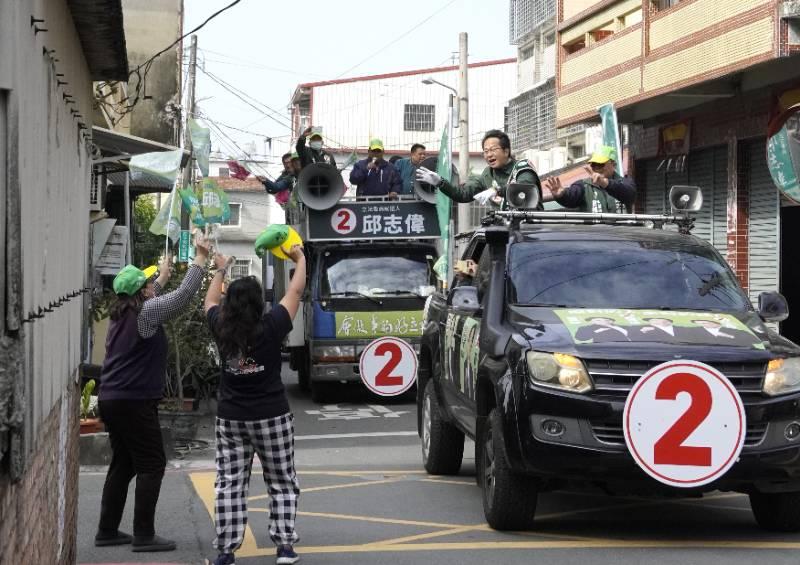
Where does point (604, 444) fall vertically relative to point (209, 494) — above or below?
above

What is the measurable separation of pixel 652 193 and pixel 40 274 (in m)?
20.2

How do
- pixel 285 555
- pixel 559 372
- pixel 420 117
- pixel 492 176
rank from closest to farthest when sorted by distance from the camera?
pixel 285 555
pixel 559 372
pixel 492 176
pixel 420 117

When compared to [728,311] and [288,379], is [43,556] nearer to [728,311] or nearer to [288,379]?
[728,311]

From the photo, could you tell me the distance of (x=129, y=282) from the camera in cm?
837

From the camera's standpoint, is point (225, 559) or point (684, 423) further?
point (684, 423)

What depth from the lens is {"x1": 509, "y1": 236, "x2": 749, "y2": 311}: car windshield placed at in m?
9.09

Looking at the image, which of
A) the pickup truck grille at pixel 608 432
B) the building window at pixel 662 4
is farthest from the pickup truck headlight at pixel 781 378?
the building window at pixel 662 4

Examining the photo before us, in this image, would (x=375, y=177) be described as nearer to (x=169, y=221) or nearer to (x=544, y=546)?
(x=169, y=221)

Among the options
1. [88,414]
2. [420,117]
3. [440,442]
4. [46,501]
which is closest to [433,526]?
[440,442]

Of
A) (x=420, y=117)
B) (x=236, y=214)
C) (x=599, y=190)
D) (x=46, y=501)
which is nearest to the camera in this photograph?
(x=46, y=501)

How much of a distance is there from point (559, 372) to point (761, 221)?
509 inches

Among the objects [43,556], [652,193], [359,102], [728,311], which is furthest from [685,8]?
[359,102]

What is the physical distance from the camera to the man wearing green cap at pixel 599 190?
448 inches

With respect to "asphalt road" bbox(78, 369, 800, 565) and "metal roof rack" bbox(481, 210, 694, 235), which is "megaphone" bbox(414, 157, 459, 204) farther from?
"metal roof rack" bbox(481, 210, 694, 235)
